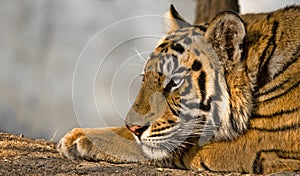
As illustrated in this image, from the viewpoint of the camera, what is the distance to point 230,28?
10.7ft

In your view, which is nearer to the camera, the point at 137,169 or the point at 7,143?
the point at 137,169

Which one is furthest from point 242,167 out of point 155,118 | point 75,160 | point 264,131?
point 75,160

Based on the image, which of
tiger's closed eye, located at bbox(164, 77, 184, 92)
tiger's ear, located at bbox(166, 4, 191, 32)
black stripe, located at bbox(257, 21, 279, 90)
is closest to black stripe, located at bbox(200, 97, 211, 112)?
tiger's closed eye, located at bbox(164, 77, 184, 92)

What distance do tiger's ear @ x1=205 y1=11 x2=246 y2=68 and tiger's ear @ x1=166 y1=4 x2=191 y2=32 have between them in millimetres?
475

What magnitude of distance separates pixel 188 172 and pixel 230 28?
2.73 feet

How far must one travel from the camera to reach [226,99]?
10.9 ft

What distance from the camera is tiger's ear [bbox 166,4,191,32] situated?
12.5 ft

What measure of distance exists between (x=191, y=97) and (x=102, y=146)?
0.63m

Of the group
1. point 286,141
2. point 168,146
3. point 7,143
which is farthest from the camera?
point 7,143

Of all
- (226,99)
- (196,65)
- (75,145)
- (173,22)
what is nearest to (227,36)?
(196,65)

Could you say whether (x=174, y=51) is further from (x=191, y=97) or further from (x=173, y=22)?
(x=173, y=22)

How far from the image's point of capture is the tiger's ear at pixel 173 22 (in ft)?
12.5

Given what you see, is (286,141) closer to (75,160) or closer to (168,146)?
(168,146)

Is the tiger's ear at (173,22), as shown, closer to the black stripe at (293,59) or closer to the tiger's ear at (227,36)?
the tiger's ear at (227,36)
